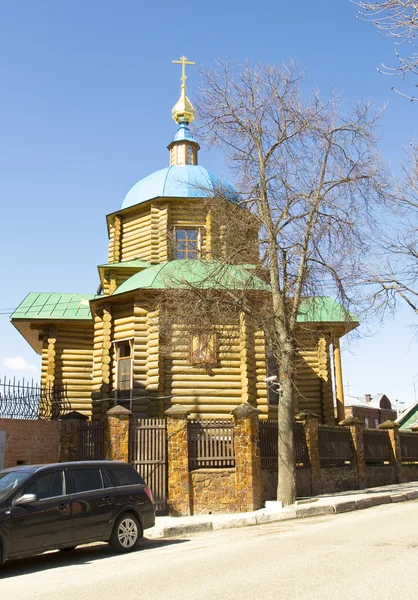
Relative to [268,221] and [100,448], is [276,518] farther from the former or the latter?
[268,221]

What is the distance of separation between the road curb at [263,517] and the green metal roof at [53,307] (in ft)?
45.7

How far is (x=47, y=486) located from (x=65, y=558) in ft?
4.21

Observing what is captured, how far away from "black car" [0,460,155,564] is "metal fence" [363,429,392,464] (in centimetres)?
1273

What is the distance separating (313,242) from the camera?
1673cm

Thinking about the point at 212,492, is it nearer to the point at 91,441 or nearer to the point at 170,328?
the point at 91,441

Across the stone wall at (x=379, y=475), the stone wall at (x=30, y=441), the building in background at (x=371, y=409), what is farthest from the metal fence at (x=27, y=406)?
the building in background at (x=371, y=409)

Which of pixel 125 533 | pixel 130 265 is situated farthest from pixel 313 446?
pixel 130 265

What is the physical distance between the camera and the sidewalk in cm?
1237

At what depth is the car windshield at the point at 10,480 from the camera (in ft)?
30.2

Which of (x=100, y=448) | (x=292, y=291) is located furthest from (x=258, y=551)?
(x=292, y=291)

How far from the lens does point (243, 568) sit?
782cm

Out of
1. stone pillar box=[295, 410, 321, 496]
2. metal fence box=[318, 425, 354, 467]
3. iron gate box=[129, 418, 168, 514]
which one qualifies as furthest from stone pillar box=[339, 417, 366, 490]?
iron gate box=[129, 418, 168, 514]

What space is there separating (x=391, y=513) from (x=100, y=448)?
23.9 ft

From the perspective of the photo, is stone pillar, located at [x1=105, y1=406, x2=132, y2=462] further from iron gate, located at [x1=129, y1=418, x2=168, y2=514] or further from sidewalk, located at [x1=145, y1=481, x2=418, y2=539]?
sidewalk, located at [x1=145, y1=481, x2=418, y2=539]
